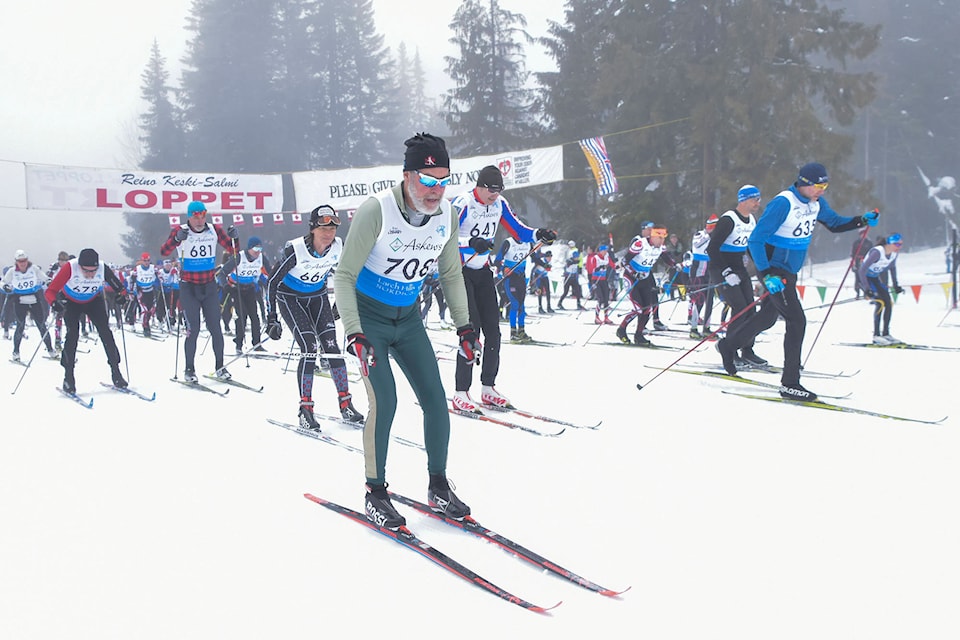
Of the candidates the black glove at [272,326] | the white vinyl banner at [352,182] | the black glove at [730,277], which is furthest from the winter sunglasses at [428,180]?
the white vinyl banner at [352,182]

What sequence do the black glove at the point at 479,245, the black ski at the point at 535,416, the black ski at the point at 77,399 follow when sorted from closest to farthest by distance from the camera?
the black ski at the point at 535,416 → the black glove at the point at 479,245 → the black ski at the point at 77,399

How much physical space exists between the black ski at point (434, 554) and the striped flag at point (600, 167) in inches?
839

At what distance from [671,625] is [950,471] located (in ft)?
8.98

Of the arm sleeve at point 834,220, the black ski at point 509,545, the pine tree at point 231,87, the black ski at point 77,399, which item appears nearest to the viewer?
the black ski at point 509,545

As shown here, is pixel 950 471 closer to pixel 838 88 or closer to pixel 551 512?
pixel 551 512


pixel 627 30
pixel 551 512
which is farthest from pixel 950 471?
pixel 627 30

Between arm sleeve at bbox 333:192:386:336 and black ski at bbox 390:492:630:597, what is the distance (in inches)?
42.2

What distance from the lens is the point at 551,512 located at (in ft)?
12.7

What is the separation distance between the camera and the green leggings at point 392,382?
3742 millimetres

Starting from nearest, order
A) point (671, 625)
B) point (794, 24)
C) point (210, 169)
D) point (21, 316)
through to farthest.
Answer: point (671, 625), point (21, 316), point (794, 24), point (210, 169)

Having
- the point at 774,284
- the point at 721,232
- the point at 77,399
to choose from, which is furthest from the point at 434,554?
the point at 77,399

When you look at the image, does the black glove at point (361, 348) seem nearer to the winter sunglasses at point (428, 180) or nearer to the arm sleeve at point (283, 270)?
the winter sunglasses at point (428, 180)

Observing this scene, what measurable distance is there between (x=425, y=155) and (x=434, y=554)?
6.09 ft

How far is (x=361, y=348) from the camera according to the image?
3449 millimetres
